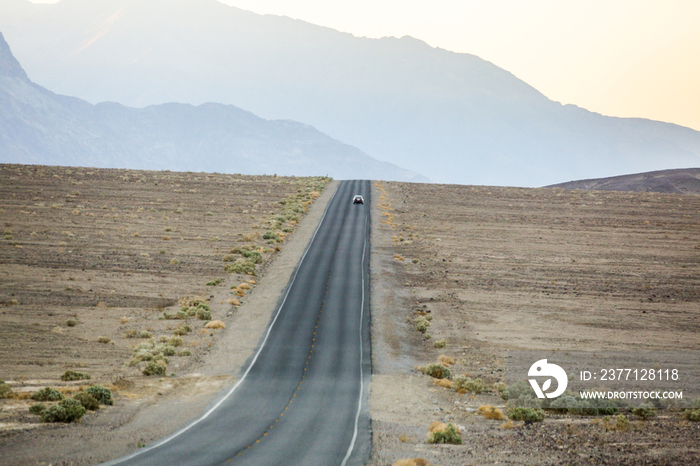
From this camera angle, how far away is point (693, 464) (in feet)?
51.7

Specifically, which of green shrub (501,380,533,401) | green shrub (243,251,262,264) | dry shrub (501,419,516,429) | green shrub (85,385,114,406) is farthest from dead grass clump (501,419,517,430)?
green shrub (243,251,262,264)

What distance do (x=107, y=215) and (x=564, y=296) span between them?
50.3m

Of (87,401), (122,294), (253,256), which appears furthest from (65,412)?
(253,256)

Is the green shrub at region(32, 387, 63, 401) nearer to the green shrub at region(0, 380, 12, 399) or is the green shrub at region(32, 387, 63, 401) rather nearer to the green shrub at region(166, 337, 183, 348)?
the green shrub at region(0, 380, 12, 399)

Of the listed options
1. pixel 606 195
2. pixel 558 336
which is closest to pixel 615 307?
pixel 558 336

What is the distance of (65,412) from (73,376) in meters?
4.90

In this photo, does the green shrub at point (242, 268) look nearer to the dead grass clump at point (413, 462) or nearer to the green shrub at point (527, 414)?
the green shrub at point (527, 414)

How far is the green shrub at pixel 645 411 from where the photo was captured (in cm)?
2101

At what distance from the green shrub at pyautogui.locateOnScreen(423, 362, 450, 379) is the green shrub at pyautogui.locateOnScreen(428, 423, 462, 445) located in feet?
25.7

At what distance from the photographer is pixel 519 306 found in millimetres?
40344

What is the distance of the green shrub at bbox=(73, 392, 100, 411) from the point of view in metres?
21.0

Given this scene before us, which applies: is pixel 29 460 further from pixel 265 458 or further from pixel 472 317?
pixel 472 317

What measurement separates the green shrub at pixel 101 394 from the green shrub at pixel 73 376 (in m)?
2.65

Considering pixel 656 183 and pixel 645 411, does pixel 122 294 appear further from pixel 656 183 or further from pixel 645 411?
pixel 656 183
